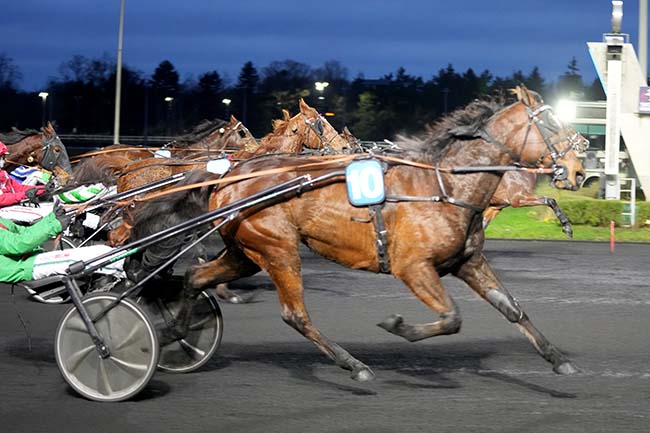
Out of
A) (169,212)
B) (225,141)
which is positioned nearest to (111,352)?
(169,212)

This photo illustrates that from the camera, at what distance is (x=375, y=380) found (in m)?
6.57

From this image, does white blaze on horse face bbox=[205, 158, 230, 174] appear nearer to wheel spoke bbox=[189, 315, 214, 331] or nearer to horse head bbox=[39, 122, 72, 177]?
wheel spoke bbox=[189, 315, 214, 331]

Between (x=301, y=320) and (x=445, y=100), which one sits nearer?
(x=301, y=320)

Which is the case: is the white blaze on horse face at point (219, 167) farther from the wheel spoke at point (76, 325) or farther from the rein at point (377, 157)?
the wheel spoke at point (76, 325)

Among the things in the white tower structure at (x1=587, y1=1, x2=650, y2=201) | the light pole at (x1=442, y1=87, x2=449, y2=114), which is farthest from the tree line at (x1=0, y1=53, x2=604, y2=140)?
the white tower structure at (x1=587, y1=1, x2=650, y2=201)

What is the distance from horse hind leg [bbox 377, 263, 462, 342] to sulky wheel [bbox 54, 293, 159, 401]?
1438mm

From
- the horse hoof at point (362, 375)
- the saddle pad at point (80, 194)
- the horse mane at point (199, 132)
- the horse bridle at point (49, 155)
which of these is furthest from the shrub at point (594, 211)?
the horse hoof at point (362, 375)

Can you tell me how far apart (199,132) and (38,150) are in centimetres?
280

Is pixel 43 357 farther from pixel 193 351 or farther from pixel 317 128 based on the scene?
pixel 317 128

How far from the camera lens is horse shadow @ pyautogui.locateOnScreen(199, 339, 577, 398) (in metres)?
6.47

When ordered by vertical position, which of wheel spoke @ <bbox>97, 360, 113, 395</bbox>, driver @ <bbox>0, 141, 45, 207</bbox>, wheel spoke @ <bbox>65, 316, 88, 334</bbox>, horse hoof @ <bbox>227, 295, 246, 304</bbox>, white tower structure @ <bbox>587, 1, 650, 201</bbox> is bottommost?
horse hoof @ <bbox>227, 295, 246, 304</bbox>

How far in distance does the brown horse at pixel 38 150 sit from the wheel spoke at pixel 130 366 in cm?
939

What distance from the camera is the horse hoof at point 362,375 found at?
621cm

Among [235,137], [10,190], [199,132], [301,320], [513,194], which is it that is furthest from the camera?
[199,132]
